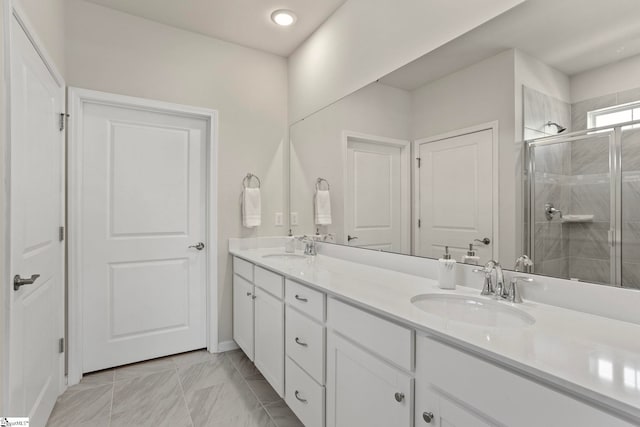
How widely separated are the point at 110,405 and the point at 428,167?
2288mm

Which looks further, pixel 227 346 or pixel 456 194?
pixel 227 346

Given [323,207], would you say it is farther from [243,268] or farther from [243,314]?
[243,314]

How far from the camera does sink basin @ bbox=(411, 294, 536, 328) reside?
1.12m

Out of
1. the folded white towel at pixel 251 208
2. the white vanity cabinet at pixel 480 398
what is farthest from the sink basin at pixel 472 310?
the folded white towel at pixel 251 208

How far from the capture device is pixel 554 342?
2.76 ft

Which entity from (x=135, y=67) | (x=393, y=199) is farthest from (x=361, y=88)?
(x=135, y=67)

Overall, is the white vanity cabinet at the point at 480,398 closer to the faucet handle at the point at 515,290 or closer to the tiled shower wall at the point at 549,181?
the faucet handle at the point at 515,290

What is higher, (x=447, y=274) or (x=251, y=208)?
(x=251, y=208)

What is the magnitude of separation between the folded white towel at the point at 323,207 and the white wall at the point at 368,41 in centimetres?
69

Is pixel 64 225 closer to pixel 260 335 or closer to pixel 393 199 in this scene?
pixel 260 335

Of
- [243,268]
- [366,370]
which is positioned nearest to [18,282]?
[243,268]

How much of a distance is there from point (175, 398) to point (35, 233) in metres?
1.24

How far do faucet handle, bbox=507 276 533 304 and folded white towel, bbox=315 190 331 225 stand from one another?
1403mm

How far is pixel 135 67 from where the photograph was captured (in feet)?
7.99
